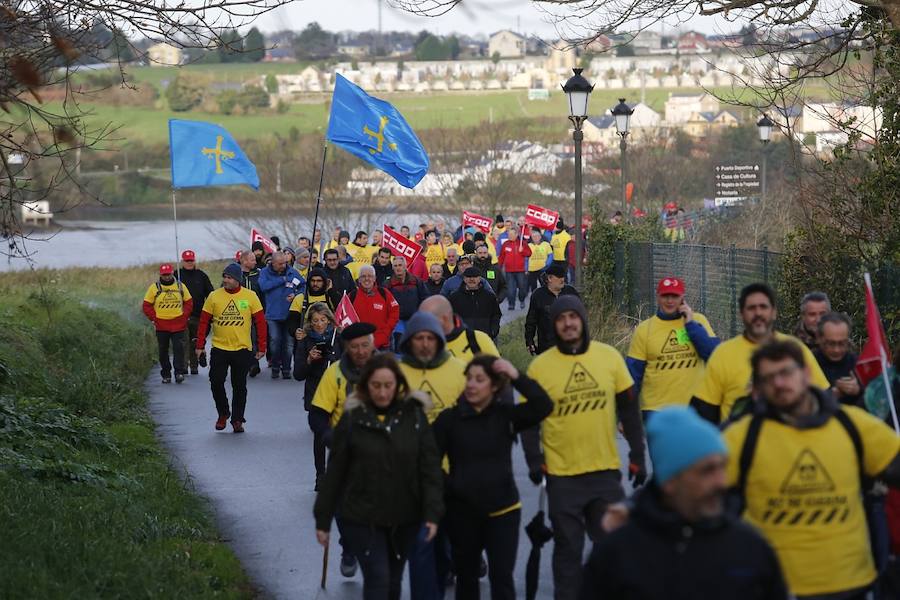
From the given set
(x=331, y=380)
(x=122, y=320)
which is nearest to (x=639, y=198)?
(x=122, y=320)

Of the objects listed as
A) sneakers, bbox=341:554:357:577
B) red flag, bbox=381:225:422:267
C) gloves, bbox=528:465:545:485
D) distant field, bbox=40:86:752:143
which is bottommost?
sneakers, bbox=341:554:357:577

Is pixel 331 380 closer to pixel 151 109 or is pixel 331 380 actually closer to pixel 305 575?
pixel 305 575

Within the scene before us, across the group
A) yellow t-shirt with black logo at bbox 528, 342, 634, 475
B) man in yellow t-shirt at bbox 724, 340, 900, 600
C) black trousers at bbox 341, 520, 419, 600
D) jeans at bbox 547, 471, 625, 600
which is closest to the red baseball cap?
yellow t-shirt with black logo at bbox 528, 342, 634, 475

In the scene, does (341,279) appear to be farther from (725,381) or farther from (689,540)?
(689,540)

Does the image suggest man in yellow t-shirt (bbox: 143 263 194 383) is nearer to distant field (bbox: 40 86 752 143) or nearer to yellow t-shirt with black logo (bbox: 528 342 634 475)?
yellow t-shirt with black logo (bbox: 528 342 634 475)

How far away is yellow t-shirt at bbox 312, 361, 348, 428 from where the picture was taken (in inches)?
330

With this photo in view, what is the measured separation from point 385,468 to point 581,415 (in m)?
1.21

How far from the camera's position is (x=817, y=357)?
7.93 m

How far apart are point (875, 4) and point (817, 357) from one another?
7220mm

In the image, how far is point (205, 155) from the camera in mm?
19812

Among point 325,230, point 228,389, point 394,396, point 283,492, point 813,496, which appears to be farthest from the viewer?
point 325,230

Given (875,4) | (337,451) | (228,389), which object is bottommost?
(228,389)

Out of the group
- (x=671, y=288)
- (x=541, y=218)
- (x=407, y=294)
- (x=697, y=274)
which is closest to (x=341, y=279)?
(x=407, y=294)

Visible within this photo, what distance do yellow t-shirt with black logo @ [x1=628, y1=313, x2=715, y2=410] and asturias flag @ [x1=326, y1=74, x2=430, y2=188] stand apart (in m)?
6.76
